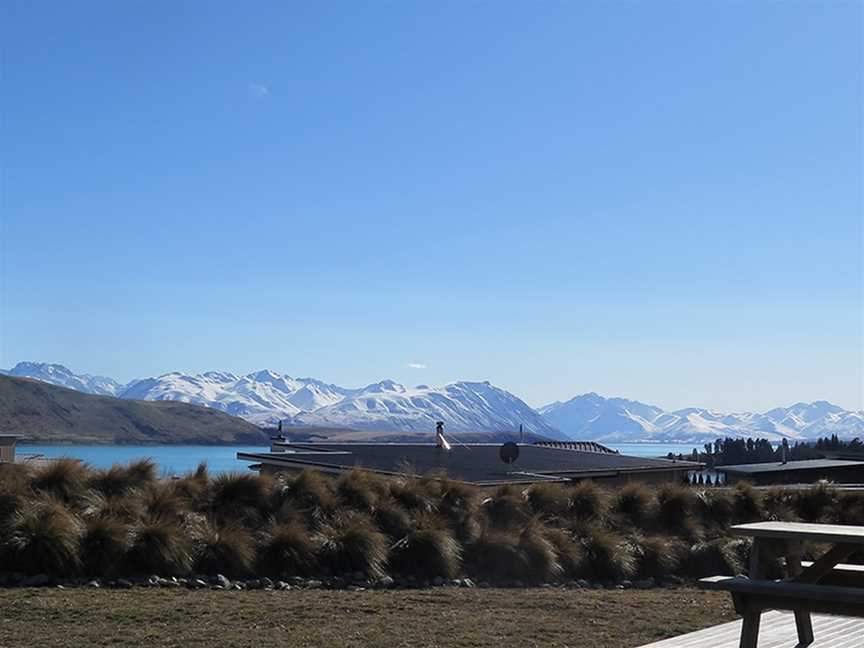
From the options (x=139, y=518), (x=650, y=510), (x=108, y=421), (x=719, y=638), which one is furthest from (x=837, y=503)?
(x=108, y=421)

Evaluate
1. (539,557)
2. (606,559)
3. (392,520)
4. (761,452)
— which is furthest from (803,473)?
(761,452)

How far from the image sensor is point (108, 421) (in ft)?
575

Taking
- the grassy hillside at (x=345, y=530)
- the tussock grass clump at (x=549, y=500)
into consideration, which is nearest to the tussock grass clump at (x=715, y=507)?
the grassy hillside at (x=345, y=530)

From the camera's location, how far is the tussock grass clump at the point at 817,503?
1522cm

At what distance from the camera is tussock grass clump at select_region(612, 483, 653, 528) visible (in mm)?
14000

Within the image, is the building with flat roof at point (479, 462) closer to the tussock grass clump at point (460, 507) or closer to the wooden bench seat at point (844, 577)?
the tussock grass clump at point (460, 507)

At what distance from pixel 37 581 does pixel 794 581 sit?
20.7 ft

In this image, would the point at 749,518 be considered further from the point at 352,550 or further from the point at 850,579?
the point at 850,579

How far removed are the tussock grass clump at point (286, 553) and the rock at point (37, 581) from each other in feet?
6.57

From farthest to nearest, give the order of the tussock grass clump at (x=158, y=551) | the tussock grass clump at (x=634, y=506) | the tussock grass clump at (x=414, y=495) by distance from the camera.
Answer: the tussock grass clump at (x=634, y=506), the tussock grass clump at (x=414, y=495), the tussock grass clump at (x=158, y=551)

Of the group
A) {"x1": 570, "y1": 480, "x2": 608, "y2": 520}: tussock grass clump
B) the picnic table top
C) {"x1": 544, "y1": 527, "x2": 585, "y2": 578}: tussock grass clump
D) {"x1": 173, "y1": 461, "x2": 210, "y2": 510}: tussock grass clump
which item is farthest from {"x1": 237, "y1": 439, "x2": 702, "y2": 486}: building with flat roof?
the picnic table top

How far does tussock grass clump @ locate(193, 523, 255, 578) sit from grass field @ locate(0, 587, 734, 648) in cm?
77

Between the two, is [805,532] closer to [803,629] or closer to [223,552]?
[803,629]

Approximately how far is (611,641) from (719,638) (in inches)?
29.5
